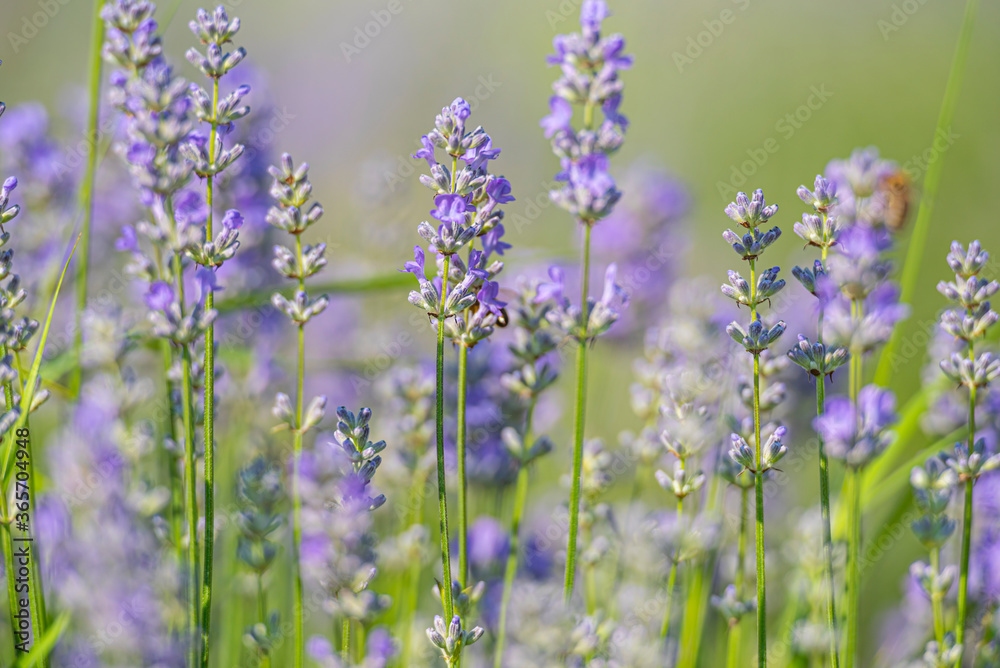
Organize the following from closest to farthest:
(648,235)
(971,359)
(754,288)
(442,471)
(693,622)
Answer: (442,471), (754,288), (971,359), (693,622), (648,235)

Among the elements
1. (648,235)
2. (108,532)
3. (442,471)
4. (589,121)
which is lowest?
(108,532)

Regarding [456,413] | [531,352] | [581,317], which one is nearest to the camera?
[581,317]

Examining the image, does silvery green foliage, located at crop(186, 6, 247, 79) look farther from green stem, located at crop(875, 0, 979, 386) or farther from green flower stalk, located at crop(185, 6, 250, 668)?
green stem, located at crop(875, 0, 979, 386)

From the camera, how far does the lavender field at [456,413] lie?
1.41 metres

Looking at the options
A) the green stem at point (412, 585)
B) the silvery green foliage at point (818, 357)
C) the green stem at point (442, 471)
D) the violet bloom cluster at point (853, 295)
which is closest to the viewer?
the green stem at point (442, 471)

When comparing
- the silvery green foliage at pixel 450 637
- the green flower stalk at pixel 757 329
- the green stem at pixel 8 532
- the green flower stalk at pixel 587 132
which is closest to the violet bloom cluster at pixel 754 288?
the green flower stalk at pixel 757 329

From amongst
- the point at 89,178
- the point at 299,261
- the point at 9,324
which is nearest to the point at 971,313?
the point at 299,261

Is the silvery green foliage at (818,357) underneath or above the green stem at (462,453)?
above

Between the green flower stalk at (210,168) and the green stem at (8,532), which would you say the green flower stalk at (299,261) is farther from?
the green stem at (8,532)

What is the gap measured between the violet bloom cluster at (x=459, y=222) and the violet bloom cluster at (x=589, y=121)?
21cm

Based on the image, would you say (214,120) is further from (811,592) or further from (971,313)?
(811,592)

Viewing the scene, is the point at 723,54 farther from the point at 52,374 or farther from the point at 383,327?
the point at 52,374

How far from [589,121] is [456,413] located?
102 centimetres

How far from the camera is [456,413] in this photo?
2.40 metres
